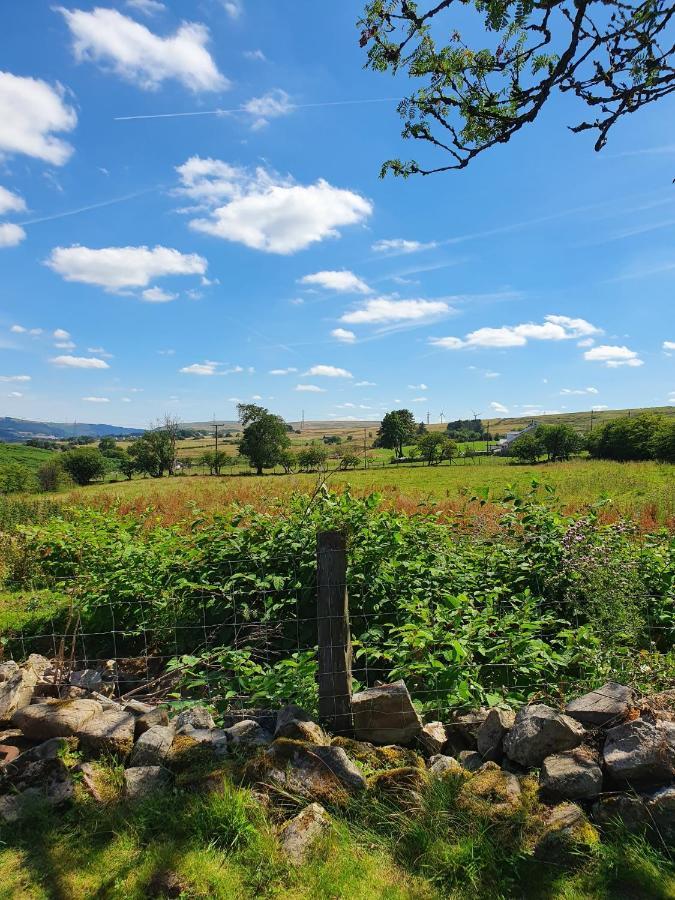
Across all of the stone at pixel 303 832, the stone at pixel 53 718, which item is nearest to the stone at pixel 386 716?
the stone at pixel 303 832

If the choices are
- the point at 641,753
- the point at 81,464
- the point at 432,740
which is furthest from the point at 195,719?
the point at 81,464

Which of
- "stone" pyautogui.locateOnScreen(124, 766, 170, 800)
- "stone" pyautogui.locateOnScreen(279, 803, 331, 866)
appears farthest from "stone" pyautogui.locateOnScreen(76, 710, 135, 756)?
"stone" pyautogui.locateOnScreen(279, 803, 331, 866)

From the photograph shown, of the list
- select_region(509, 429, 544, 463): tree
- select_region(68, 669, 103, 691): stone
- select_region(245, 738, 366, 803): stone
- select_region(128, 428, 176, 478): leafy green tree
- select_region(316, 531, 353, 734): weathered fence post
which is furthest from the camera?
select_region(128, 428, 176, 478): leafy green tree

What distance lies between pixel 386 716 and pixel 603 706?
1.40 metres

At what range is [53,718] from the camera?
11.9 feet

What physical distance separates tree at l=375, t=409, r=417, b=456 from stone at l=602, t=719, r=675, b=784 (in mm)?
84747

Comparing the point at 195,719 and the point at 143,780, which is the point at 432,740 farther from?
the point at 143,780

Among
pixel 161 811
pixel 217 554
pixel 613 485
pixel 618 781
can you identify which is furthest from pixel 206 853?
pixel 613 485

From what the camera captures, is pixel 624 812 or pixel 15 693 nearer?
pixel 624 812

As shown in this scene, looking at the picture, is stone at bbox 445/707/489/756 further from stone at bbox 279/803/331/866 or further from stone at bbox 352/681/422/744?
stone at bbox 279/803/331/866

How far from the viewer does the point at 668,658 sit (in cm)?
449

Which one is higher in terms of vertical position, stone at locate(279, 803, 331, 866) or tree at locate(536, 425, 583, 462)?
tree at locate(536, 425, 583, 462)

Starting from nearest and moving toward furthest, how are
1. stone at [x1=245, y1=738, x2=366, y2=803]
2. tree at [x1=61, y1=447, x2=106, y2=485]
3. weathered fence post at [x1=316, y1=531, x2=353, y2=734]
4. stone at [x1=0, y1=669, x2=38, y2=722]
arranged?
1. stone at [x1=245, y1=738, x2=366, y2=803]
2. weathered fence post at [x1=316, y1=531, x2=353, y2=734]
3. stone at [x1=0, y1=669, x2=38, y2=722]
4. tree at [x1=61, y1=447, x2=106, y2=485]

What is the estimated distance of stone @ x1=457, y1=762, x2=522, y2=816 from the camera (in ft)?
9.09
